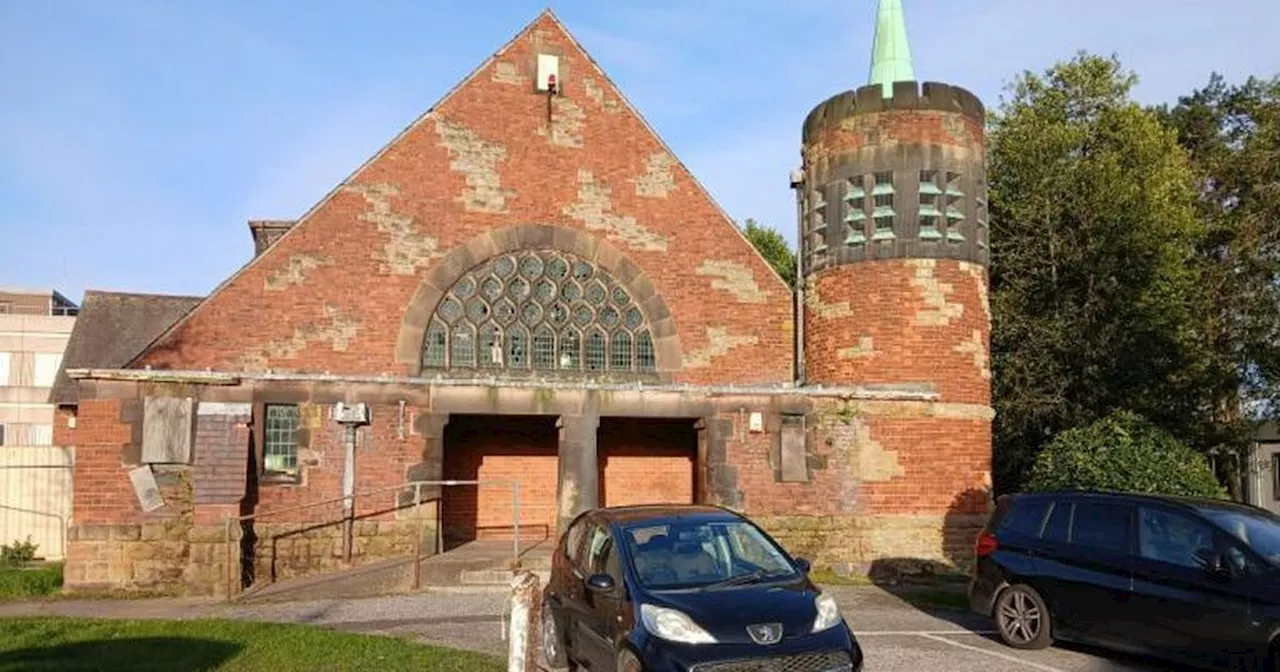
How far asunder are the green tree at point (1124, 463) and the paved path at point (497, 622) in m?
2.87

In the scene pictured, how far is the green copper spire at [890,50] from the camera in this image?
19234mm

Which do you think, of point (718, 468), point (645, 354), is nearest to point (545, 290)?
point (645, 354)

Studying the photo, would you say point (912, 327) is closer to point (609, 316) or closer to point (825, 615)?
point (609, 316)

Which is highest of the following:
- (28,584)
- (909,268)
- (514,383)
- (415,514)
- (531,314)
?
(909,268)

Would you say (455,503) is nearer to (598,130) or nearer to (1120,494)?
(598,130)

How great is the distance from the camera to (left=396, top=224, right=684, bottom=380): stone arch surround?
58.4 ft

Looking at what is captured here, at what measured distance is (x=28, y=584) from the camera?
14883mm

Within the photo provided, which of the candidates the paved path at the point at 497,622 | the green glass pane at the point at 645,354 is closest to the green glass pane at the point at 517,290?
the green glass pane at the point at 645,354

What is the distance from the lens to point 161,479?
15.1m

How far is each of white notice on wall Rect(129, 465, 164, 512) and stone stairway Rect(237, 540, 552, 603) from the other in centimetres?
196

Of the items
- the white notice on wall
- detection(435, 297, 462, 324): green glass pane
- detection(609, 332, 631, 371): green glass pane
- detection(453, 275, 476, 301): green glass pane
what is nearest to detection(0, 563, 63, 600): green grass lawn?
the white notice on wall

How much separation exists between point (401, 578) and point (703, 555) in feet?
25.0

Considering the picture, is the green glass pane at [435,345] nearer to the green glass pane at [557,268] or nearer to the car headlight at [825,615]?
the green glass pane at [557,268]

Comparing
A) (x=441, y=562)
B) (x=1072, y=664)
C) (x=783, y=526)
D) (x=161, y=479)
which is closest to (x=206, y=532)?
(x=161, y=479)
